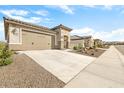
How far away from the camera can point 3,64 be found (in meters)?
7.50

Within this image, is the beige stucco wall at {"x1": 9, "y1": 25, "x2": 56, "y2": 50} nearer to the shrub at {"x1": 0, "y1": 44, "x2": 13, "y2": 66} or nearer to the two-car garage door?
the two-car garage door

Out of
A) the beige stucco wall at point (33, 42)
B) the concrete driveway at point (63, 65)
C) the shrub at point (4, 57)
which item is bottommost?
the concrete driveway at point (63, 65)

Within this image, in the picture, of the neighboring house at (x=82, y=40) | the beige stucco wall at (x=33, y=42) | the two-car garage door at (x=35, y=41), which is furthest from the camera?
the neighboring house at (x=82, y=40)

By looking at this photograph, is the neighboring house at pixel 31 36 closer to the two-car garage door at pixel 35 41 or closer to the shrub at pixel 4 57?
the two-car garage door at pixel 35 41

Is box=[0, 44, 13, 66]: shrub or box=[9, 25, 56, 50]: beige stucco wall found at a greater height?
box=[9, 25, 56, 50]: beige stucco wall

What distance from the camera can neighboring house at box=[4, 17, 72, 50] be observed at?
14.3 meters

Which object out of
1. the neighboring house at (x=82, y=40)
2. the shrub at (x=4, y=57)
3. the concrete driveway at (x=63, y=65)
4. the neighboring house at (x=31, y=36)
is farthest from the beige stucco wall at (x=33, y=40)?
the neighboring house at (x=82, y=40)

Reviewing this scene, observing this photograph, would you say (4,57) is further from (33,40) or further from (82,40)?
(82,40)

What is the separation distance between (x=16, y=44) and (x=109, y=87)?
40.5 feet

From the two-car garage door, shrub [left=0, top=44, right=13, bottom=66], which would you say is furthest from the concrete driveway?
the two-car garage door

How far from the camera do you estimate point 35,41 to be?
17297 millimetres

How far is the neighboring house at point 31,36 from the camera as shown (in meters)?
14.3

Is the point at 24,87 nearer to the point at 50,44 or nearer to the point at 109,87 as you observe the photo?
the point at 109,87
